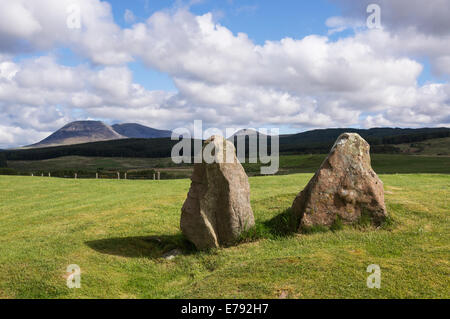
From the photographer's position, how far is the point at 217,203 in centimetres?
1343

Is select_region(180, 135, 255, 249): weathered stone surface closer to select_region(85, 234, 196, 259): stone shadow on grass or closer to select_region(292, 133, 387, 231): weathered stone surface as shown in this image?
select_region(85, 234, 196, 259): stone shadow on grass

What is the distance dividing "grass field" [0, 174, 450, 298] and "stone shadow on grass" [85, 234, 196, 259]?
4 cm

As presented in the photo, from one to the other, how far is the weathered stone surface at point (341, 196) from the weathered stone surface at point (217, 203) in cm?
271

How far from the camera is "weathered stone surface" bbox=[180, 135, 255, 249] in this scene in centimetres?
1319

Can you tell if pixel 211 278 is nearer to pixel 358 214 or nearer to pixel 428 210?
pixel 358 214

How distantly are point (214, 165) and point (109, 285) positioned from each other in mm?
5430

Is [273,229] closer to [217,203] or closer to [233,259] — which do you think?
[217,203]

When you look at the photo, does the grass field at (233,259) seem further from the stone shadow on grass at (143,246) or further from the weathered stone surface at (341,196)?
the weathered stone surface at (341,196)

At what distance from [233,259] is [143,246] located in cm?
442

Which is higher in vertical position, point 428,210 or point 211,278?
point 428,210

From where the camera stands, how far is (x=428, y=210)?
53.5 ft

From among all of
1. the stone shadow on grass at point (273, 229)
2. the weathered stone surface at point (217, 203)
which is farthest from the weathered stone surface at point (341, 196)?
the weathered stone surface at point (217, 203)

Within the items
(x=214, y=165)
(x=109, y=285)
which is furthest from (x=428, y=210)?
(x=109, y=285)
